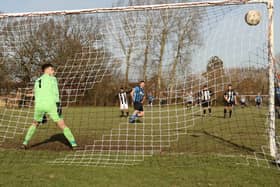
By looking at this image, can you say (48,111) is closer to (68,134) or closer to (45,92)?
(45,92)

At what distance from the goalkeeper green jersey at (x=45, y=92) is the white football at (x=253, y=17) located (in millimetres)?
4163

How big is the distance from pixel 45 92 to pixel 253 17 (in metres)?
4.39

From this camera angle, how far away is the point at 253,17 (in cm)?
633

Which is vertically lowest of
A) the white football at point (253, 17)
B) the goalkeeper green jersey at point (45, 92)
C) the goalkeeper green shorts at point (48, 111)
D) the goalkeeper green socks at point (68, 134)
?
the goalkeeper green socks at point (68, 134)

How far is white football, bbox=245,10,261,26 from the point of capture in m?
6.32

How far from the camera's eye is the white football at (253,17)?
6324 millimetres

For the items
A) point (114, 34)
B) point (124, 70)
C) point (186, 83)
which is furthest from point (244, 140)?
point (114, 34)

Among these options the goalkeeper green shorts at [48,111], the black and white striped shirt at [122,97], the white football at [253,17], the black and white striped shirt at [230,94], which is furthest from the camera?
the black and white striped shirt at [122,97]

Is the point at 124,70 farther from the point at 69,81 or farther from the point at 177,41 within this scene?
the point at 69,81

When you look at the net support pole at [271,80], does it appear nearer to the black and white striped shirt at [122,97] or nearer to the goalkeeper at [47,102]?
the goalkeeper at [47,102]

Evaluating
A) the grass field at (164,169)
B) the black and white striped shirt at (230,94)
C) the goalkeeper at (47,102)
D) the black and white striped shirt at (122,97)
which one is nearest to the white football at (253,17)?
the grass field at (164,169)

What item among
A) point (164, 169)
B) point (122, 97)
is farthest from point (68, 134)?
point (122, 97)

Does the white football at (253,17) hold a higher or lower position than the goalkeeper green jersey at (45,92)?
higher

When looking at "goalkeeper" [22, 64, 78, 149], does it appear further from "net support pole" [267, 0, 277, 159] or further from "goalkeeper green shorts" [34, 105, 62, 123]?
Result: "net support pole" [267, 0, 277, 159]
